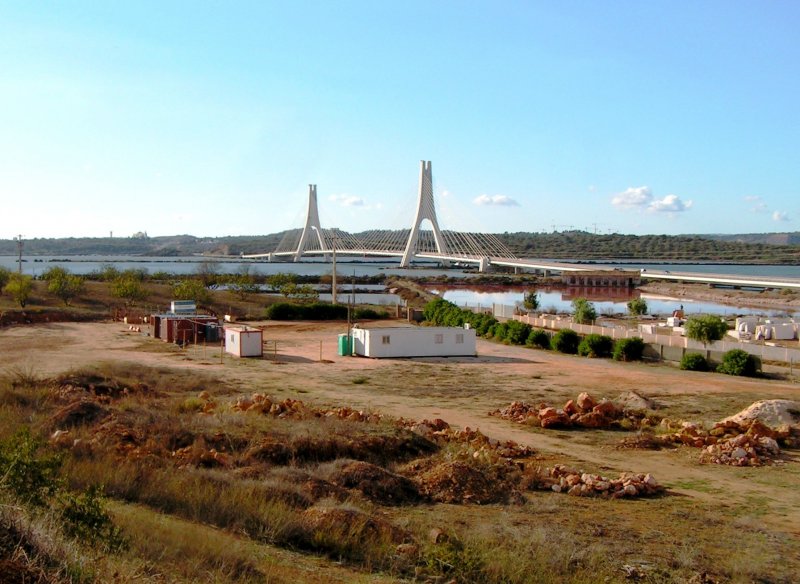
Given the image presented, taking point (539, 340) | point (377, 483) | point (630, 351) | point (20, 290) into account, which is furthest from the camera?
point (20, 290)

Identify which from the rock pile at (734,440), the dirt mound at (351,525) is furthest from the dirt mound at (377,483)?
the rock pile at (734,440)

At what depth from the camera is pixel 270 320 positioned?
34.7 m

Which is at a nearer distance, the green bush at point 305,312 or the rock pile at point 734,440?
the rock pile at point 734,440

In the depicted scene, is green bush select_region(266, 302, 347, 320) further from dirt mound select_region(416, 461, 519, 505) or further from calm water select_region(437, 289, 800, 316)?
dirt mound select_region(416, 461, 519, 505)

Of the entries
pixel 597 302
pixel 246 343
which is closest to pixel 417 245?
pixel 597 302

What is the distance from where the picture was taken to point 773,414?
13812 millimetres

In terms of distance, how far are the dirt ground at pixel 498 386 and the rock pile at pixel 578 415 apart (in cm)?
34

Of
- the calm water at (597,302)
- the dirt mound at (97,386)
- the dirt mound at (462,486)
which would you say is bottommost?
the calm water at (597,302)

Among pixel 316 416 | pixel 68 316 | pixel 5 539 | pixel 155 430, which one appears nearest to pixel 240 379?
pixel 316 416

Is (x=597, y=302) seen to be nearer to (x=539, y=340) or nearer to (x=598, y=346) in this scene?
(x=539, y=340)

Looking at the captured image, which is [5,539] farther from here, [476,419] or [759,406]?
[759,406]

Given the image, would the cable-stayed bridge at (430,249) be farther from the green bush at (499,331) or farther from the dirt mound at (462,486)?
the dirt mound at (462,486)

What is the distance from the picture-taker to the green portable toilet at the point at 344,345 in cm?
2416

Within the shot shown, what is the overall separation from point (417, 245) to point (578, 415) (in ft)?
280
